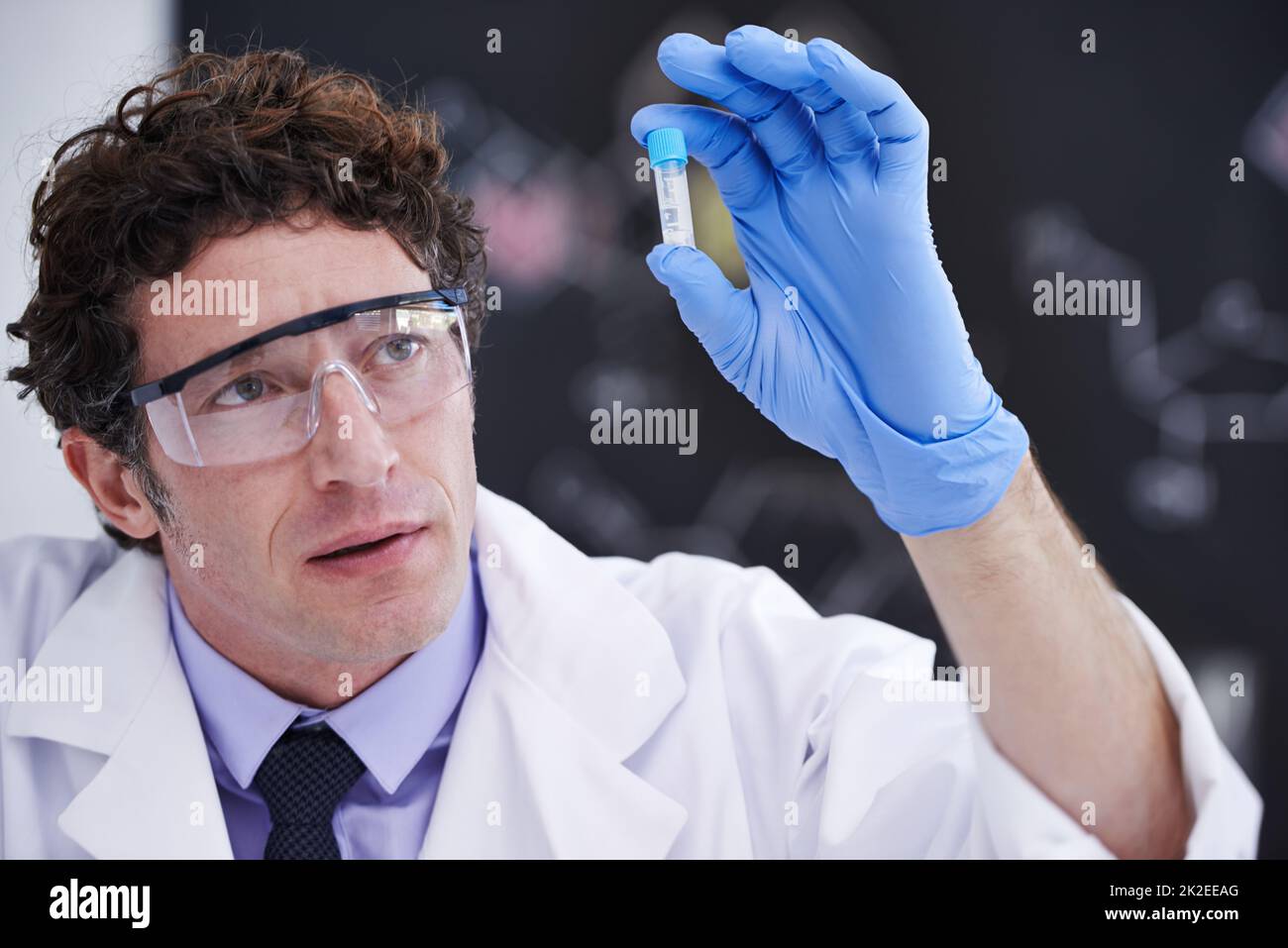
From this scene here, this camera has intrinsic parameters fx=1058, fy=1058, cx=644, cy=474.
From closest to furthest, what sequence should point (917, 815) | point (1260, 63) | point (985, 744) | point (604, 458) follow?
point (985, 744) → point (917, 815) → point (1260, 63) → point (604, 458)

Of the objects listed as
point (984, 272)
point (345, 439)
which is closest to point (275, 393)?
point (345, 439)

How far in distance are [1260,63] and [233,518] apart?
195cm

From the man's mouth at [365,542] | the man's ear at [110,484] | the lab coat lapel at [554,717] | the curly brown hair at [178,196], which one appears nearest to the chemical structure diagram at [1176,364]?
the lab coat lapel at [554,717]

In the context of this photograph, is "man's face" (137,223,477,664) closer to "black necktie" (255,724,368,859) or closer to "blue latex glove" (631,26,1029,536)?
"black necktie" (255,724,368,859)

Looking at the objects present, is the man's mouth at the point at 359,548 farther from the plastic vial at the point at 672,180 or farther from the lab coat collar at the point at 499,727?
the plastic vial at the point at 672,180

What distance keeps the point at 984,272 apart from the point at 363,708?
1.35m

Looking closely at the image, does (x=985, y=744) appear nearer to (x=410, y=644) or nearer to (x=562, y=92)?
(x=410, y=644)

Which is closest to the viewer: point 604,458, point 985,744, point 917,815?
point 985,744

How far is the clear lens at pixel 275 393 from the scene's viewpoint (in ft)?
4.92

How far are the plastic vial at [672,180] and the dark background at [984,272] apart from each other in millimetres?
541

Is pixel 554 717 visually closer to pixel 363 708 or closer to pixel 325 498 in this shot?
pixel 363 708

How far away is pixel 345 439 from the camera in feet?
4.84
